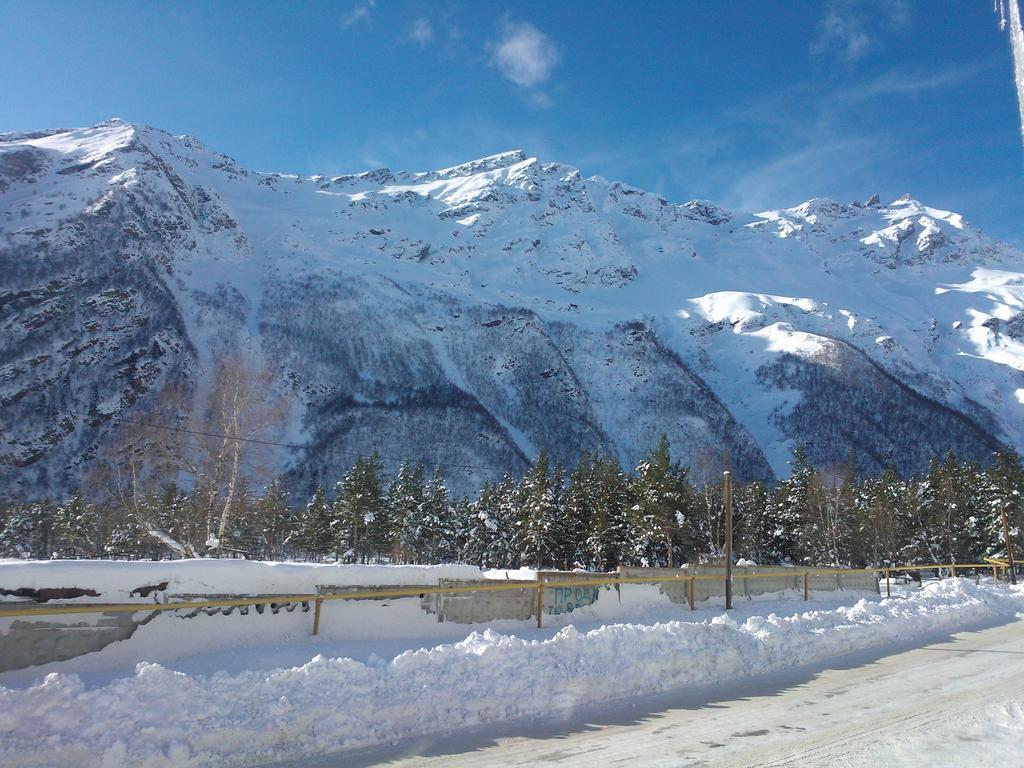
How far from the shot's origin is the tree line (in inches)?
1965

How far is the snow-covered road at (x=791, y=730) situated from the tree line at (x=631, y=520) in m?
35.0

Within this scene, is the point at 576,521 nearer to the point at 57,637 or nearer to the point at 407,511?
the point at 407,511

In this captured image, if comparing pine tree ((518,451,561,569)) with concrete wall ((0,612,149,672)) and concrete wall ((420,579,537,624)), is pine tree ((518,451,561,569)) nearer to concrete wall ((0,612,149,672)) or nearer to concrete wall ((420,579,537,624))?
concrete wall ((420,579,537,624))

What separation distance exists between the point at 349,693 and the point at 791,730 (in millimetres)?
5576

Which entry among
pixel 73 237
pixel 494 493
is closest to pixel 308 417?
pixel 73 237

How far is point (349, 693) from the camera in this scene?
8.36 metres

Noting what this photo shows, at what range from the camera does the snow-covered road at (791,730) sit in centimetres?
720

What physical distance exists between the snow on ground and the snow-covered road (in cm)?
56

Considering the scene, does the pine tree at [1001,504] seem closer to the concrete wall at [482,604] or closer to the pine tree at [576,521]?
the pine tree at [576,521]

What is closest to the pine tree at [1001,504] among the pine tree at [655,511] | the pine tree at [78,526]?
the pine tree at [655,511]

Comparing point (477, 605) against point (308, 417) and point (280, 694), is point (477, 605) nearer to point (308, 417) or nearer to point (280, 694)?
point (280, 694)

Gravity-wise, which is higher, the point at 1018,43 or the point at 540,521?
the point at 1018,43

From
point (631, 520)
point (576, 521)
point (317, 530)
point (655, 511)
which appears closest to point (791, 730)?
point (655, 511)

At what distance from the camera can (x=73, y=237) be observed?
18188 cm
